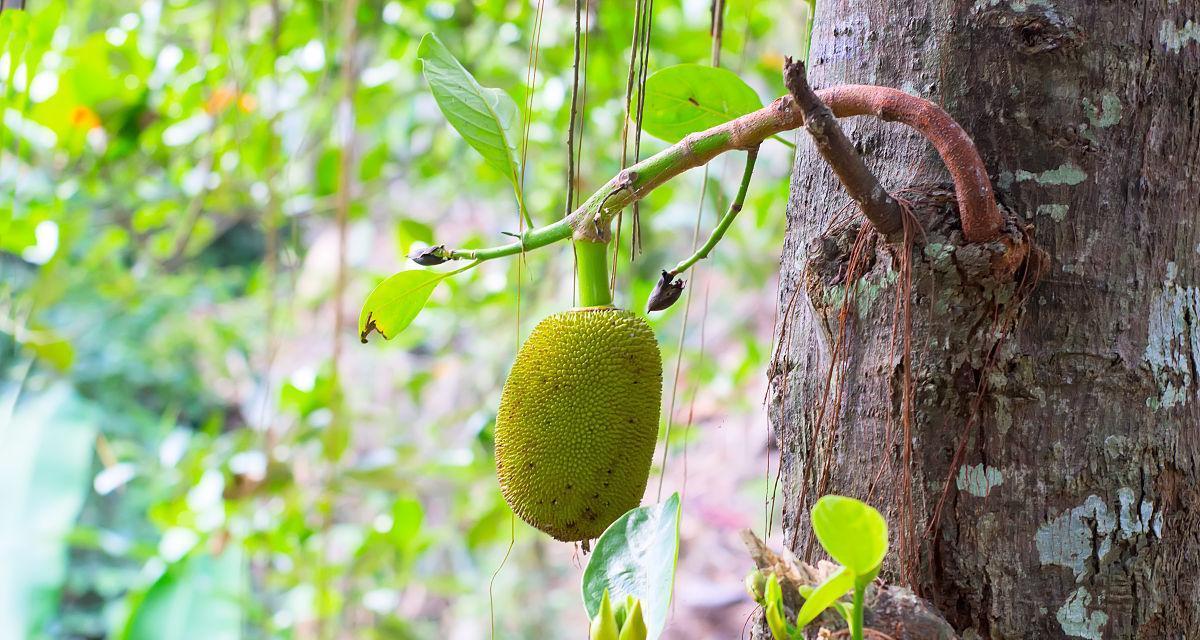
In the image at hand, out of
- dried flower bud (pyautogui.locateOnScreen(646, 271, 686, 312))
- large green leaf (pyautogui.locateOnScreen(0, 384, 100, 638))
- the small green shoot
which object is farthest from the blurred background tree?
the small green shoot

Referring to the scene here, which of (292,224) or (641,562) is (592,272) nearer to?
(641,562)

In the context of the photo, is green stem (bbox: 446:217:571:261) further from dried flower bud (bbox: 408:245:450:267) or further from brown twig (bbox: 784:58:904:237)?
brown twig (bbox: 784:58:904:237)

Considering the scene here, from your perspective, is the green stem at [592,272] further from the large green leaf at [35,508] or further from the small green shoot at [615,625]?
the large green leaf at [35,508]

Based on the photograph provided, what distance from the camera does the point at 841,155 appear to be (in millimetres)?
379

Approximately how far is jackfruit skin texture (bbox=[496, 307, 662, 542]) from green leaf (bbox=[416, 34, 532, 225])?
8 cm

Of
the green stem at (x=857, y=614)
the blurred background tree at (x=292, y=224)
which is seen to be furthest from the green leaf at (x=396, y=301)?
the blurred background tree at (x=292, y=224)

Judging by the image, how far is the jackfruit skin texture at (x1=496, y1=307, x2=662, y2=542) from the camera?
480mm

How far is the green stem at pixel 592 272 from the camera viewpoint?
0.48 m

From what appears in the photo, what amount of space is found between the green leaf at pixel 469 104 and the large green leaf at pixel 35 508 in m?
1.42

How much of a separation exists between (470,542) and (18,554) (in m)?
0.80

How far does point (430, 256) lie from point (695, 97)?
171 mm

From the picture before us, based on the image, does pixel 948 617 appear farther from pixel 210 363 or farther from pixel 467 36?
pixel 210 363

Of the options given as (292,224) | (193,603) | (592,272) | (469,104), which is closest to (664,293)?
(592,272)

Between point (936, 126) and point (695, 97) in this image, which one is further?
point (695, 97)
